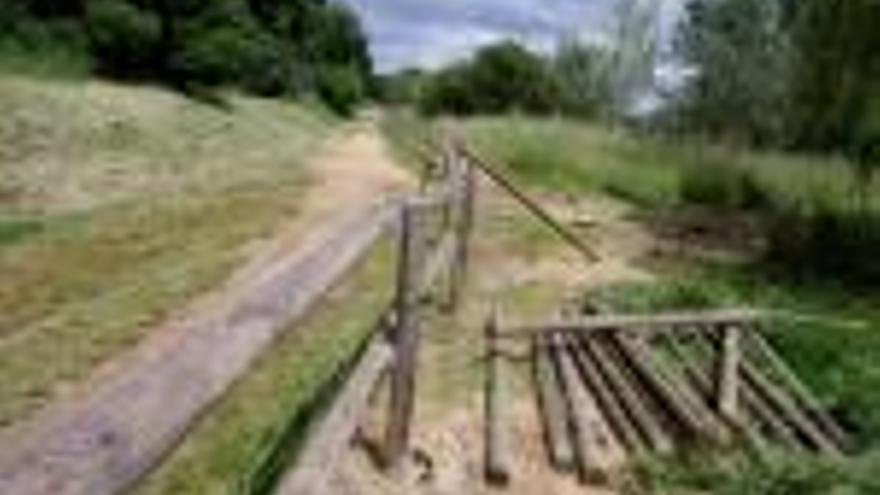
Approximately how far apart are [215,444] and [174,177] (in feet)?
71.7

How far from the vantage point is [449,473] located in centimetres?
923

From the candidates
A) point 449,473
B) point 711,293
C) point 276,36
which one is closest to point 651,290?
point 711,293

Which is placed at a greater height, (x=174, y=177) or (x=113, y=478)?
(x=113, y=478)

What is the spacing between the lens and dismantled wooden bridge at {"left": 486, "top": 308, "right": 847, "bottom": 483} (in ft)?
32.9

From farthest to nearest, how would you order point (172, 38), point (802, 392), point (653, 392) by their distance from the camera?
point (172, 38)
point (802, 392)
point (653, 392)

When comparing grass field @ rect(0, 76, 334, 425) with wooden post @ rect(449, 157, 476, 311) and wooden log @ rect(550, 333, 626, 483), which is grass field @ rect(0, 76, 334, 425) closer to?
wooden post @ rect(449, 157, 476, 311)

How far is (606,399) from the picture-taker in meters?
11.0

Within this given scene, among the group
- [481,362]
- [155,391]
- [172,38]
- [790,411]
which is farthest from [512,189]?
[172,38]

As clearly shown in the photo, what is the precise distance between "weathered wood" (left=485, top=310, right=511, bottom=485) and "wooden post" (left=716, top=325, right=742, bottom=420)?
1.46 m

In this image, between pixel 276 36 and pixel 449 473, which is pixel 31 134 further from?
pixel 276 36

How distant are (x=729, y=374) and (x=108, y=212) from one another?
13.8 m

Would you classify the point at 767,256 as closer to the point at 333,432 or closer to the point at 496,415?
the point at 496,415

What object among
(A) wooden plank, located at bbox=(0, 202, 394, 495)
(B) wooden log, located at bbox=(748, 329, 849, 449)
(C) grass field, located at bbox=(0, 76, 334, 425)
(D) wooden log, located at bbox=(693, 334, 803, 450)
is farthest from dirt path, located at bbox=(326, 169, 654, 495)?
(A) wooden plank, located at bbox=(0, 202, 394, 495)

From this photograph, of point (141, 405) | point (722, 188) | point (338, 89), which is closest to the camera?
point (141, 405)
